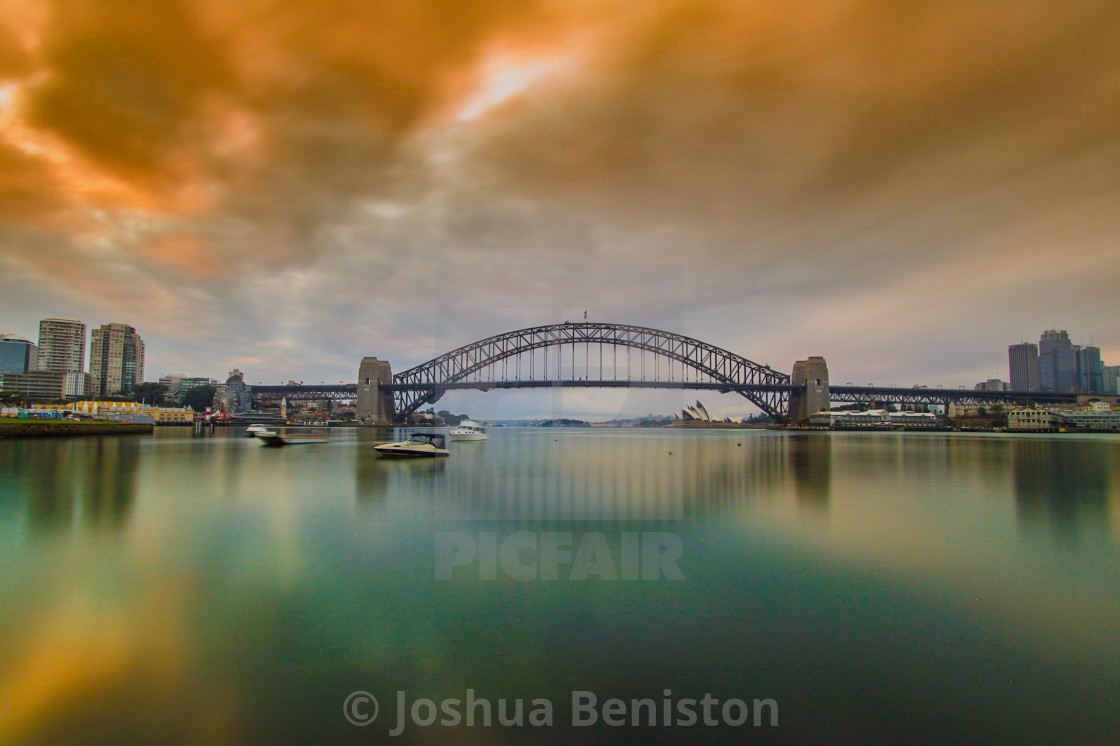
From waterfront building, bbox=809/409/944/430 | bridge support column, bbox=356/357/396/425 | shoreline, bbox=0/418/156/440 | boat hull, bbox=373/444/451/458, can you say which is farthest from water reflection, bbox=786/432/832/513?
bridge support column, bbox=356/357/396/425

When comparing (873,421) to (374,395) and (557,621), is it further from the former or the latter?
(557,621)

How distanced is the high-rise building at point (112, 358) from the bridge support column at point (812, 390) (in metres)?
145

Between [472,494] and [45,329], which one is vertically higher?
[45,329]

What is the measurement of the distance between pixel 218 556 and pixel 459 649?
16.4ft

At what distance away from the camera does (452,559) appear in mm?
7148

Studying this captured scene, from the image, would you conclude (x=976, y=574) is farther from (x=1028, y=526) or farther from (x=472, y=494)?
(x=472, y=494)

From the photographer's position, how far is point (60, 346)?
128 metres

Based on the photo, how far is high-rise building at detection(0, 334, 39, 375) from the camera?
118 meters

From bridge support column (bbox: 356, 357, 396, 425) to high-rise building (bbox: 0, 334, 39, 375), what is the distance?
99318mm

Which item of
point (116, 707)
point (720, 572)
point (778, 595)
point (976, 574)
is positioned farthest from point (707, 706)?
point (976, 574)

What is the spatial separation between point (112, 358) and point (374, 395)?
93216 millimetres

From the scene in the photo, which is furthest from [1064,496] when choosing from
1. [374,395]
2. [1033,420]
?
[1033,420]

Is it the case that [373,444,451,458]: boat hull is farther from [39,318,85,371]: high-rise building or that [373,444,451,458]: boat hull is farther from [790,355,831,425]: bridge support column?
[39,318,85,371]: high-rise building

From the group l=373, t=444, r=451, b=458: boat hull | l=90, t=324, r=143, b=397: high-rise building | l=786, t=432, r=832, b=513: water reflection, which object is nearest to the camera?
l=786, t=432, r=832, b=513: water reflection
